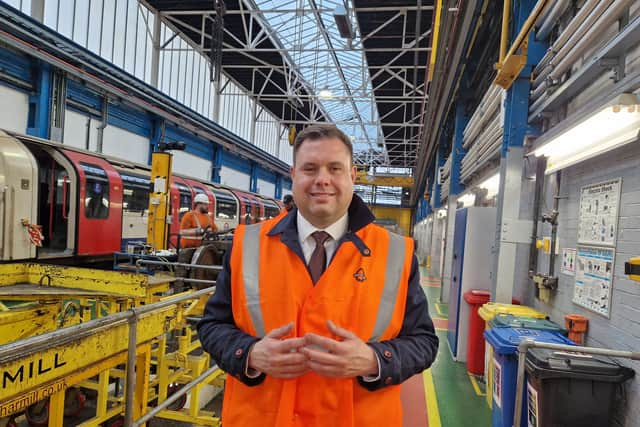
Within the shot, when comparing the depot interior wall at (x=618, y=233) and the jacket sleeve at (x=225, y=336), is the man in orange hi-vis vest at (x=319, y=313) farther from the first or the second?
the depot interior wall at (x=618, y=233)

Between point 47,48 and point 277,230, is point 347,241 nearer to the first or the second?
point 277,230

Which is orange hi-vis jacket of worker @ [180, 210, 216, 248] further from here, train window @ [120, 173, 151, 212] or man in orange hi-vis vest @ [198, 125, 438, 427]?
man in orange hi-vis vest @ [198, 125, 438, 427]

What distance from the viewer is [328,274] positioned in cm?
132

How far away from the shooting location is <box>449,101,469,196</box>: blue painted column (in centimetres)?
824

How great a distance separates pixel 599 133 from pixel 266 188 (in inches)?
1025

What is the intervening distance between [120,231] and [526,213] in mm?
7594

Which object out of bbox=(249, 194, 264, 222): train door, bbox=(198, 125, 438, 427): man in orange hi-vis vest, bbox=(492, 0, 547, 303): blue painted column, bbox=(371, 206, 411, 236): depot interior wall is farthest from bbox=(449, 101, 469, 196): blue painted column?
bbox=(371, 206, 411, 236): depot interior wall

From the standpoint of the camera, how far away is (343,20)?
25.8 feet

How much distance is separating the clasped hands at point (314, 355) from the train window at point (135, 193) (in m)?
8.09

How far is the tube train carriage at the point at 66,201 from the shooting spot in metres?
5.93

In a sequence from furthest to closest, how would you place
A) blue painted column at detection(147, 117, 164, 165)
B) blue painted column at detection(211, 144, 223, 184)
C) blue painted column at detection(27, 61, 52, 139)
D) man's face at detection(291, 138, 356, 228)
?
blue painted column at detection(211, 144, 223, 184) < blue painted column at detection(147, 117, 164, 165) < blue painted column at detection(27, 61, 52, 139) < man's face at detection(291, 138, 356, 228)

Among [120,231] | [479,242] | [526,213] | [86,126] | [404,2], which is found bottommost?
[120,231]

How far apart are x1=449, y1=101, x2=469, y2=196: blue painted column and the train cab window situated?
22.9 feet

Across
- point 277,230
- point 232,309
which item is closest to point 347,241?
point 277,230
